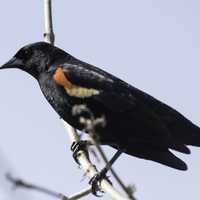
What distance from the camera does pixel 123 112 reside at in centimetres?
494

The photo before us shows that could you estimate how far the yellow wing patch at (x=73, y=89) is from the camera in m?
4.88

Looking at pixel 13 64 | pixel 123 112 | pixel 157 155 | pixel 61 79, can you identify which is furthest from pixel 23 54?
pixel 157 155

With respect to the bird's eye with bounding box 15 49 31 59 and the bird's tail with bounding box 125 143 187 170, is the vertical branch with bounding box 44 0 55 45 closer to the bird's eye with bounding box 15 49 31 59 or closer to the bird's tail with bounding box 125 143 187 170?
the bird's eye with bounding box 15 49 31 59

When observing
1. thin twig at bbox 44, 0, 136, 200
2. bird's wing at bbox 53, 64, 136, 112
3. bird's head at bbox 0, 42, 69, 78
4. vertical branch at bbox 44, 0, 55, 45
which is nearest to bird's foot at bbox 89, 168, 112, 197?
thin twig at bbox 44, 0, 136, 200

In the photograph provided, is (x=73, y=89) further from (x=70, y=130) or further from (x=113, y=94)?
(x=70, y=130)

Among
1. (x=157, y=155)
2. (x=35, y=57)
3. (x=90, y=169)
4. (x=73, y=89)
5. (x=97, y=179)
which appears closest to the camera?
(x=90, y=169)

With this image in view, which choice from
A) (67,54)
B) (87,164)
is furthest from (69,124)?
(67,54)

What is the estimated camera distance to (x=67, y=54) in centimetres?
568

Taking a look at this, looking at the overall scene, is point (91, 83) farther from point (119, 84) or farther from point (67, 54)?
point (67, 54)

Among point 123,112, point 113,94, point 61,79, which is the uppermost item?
point 61,79

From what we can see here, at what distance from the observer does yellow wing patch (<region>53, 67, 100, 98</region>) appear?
4.88 m

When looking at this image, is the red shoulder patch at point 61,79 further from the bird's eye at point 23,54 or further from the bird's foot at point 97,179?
the bird's foot at point 97,179

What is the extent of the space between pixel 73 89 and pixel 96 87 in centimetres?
21

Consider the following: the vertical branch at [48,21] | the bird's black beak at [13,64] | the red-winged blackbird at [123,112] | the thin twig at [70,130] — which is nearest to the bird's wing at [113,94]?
the red-winged blackbird at [123,112]
